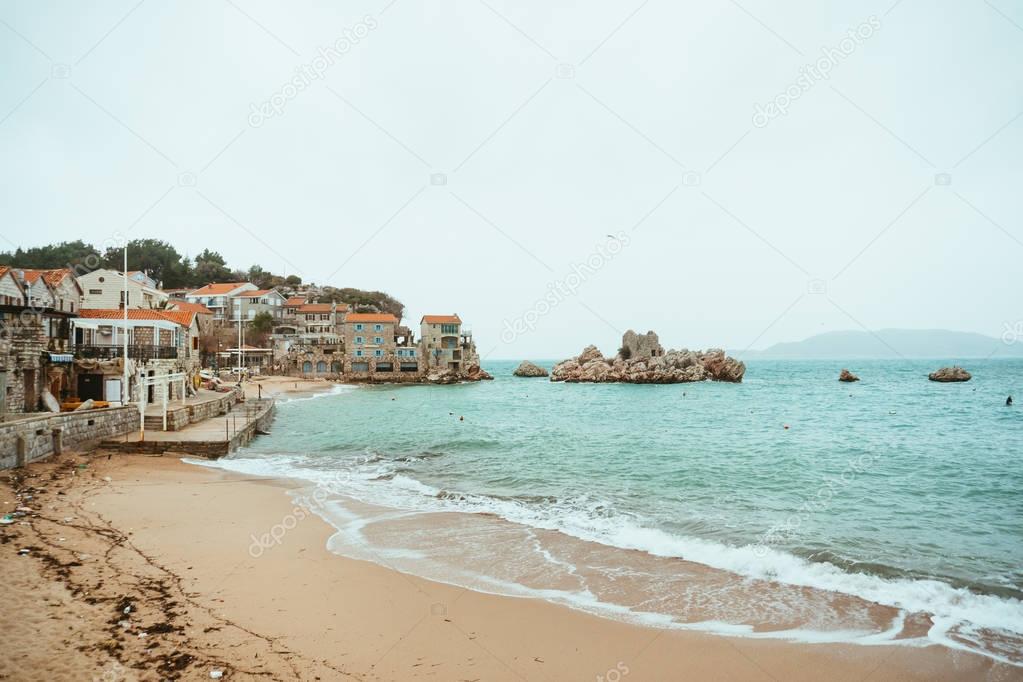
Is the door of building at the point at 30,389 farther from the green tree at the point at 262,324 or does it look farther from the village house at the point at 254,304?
the village house at the point at 254,304

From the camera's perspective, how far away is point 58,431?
18359 millimetres

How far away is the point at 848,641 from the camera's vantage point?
8133mm

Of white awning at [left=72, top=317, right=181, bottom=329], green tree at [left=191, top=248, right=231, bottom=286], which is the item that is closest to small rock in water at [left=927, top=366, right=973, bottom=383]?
white awning at [left=72, top=317, right=181, bottom=329]

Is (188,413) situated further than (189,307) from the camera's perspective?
No

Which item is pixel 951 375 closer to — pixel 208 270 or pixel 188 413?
pixel 188 413

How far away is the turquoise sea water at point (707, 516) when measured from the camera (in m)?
9.43

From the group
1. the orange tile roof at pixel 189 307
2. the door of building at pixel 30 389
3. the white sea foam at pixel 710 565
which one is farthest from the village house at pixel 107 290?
the white sea foam at pixel 710 565

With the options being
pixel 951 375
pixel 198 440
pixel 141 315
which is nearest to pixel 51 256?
pixel 141 315

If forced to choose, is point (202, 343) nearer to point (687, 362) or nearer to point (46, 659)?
point (687, 362)

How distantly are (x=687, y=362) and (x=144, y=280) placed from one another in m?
78.3

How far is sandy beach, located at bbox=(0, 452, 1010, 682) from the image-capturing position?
671cm

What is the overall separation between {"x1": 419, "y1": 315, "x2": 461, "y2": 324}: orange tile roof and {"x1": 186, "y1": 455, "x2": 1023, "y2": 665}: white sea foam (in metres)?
70.8

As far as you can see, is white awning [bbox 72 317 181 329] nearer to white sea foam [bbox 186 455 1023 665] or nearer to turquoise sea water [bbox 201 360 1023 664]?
turquoise sea water [bbox 201 360 1023 664]

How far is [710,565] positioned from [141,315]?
118ft
